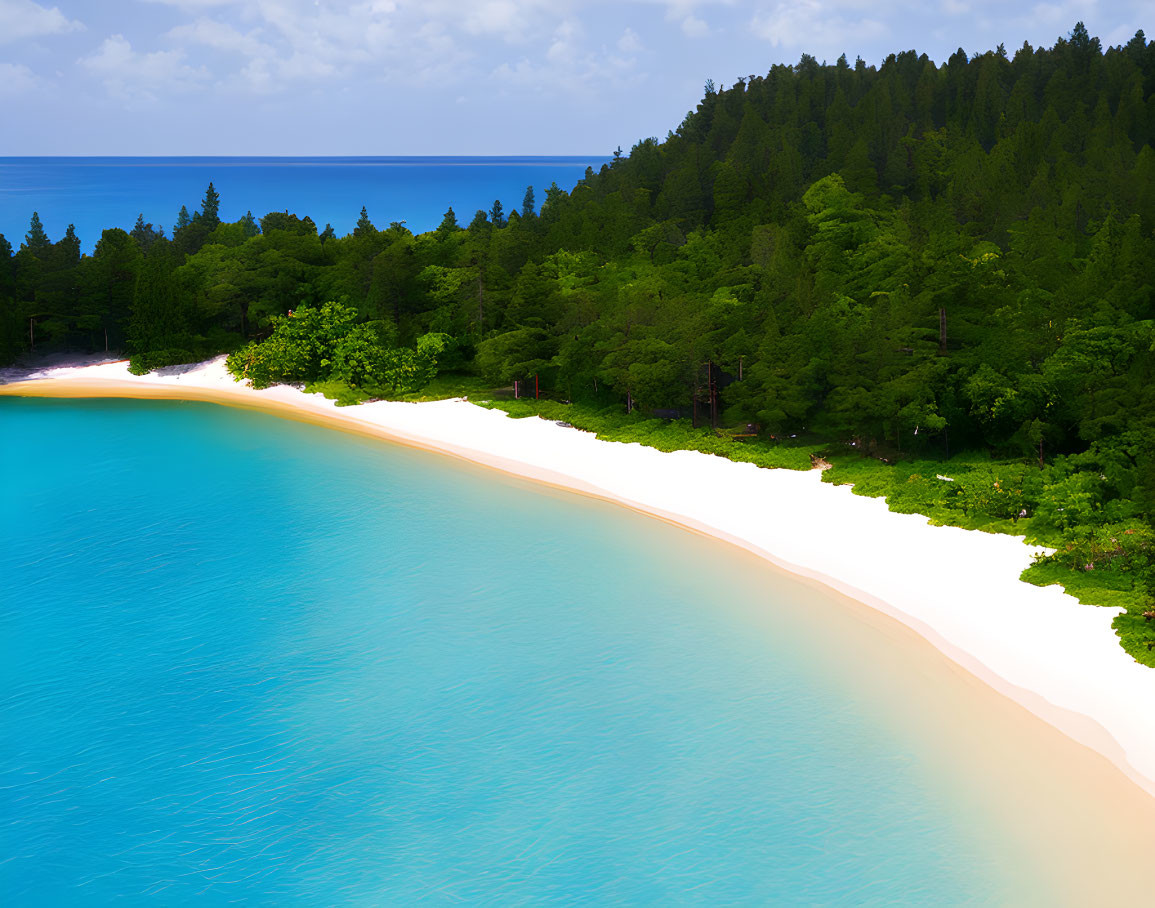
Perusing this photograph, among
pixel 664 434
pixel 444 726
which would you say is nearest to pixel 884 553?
pixel 444 726

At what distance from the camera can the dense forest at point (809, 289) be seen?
34.0 metres

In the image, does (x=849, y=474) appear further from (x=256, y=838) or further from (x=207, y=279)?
(x=207, y=279)

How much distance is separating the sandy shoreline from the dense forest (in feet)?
8.18

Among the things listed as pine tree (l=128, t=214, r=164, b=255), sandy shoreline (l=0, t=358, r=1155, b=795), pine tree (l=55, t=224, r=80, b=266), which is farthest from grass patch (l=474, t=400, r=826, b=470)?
pine tree (l=128, t=214, r=164, b=255)

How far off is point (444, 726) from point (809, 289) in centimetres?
2820

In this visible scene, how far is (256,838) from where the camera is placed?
1802cm

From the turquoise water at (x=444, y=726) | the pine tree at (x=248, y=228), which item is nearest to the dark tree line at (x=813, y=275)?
the pine tree at (x=248, y=228)

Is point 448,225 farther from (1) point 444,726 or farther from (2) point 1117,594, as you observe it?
(2) point 1117,594

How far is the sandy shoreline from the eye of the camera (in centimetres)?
2009

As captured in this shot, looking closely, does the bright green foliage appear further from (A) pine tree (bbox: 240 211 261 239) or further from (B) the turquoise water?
(A) pine tree (bbox: 240 211 261 239)

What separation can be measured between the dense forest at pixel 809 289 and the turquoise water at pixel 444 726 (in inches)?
371

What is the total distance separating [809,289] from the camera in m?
43.0

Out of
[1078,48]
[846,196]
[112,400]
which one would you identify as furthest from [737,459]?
[1078,48]

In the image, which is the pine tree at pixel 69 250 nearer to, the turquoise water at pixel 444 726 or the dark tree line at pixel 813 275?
the dark tree line at pixel 813 275
